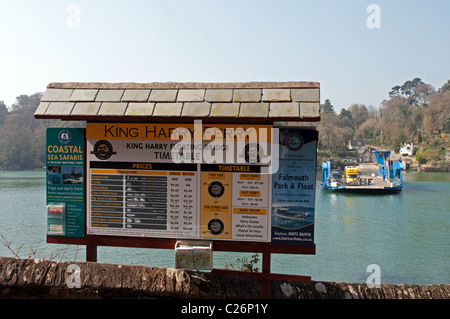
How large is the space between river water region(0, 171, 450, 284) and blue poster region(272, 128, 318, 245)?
8.93 ft

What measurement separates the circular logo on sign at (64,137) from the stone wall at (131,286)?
1428mm

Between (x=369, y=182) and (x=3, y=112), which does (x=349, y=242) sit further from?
(x=3, y=112)

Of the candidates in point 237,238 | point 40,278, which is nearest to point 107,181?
point 40,278

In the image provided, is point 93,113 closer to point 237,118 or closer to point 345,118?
point 237,118

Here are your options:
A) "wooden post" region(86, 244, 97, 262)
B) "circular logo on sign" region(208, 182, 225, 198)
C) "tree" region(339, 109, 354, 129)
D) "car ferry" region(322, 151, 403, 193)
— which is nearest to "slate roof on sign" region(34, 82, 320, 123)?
"circular logo on sign" region(208, 182, 225, 198)

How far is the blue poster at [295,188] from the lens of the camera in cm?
473

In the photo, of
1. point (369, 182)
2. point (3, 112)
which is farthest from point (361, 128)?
point (3, 112)

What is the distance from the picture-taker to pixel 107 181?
16.6 feet

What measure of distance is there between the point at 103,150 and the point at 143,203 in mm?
792

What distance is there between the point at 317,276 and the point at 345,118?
104695mm

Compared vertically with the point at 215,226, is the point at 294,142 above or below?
above

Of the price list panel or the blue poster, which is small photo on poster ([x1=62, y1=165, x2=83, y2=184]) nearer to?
the price list panel

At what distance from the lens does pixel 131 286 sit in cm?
448

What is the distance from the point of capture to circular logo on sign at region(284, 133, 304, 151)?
15.5ft
